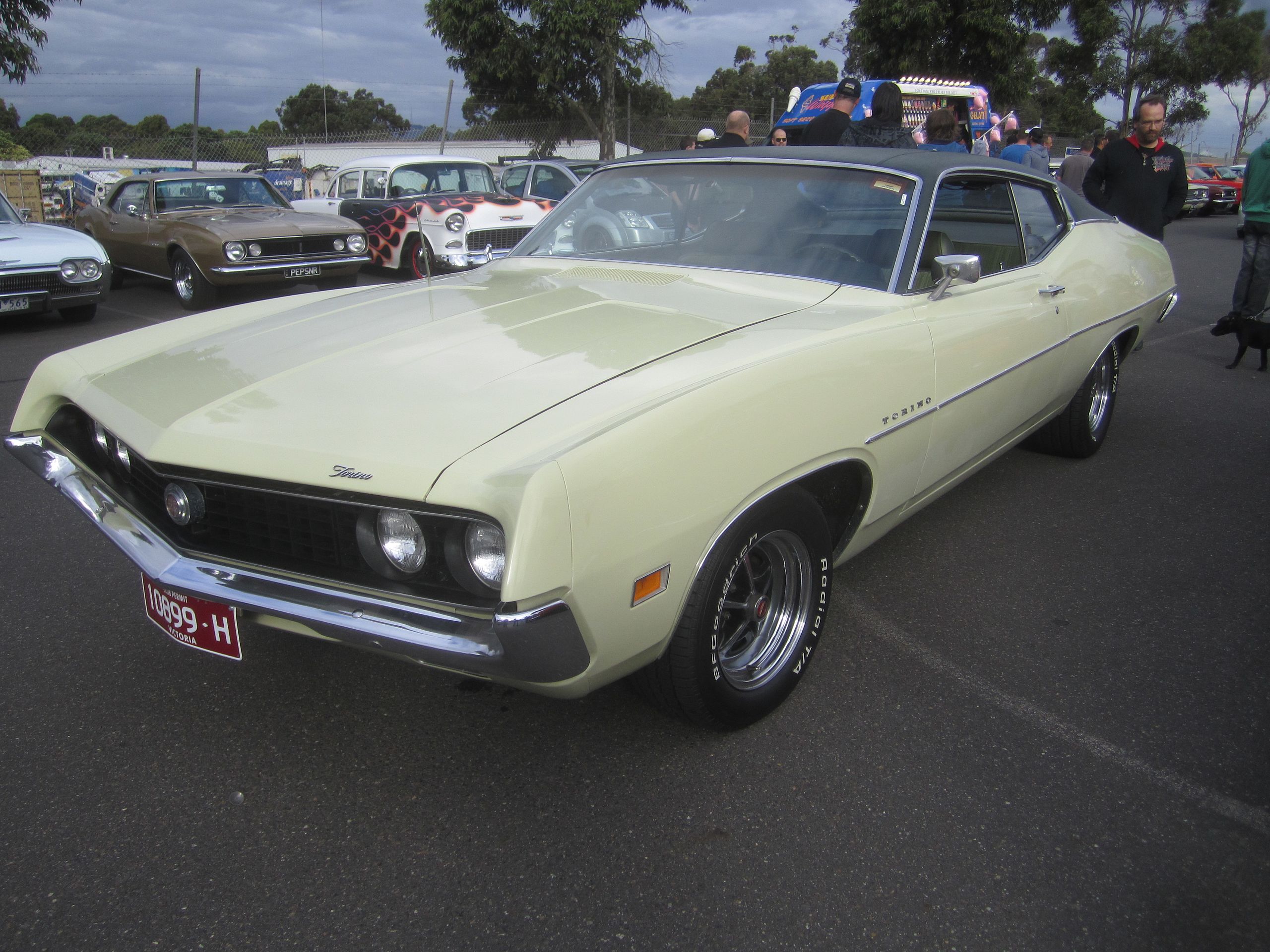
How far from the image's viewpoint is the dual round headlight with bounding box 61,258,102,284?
7.23m

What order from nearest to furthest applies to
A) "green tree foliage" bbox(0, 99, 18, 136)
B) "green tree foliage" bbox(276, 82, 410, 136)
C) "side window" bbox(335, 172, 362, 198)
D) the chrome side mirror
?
the chrome side mirror, "side window" bbox(335, 172, 362, 198), "green tree foliage" bbox(0, 99, 18, 136), "green tree foliage" bbox(276, 82, 410, 136)

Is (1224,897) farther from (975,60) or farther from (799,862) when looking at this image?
(975,60)

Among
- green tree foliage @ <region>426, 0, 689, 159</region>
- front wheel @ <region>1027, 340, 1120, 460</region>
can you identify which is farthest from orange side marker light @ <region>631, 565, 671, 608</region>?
green tree foliage @ <region>426, 0, 689, 159</region>

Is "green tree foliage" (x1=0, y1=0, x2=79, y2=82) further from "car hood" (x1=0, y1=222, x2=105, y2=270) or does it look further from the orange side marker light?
the orange side marker light

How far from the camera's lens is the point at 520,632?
5.15ft

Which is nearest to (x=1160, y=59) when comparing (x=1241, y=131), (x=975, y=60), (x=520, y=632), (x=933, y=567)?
(x=975, y=60)

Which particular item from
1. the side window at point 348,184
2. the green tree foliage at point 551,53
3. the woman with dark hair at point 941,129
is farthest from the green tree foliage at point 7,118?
the woman with dark hair at point 941,129

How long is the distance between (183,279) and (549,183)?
469 centimetres

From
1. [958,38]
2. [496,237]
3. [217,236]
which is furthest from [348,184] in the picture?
[958,38]

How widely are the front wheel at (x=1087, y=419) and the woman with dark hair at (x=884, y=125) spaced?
2004 millimetres

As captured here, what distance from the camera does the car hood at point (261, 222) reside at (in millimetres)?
8023

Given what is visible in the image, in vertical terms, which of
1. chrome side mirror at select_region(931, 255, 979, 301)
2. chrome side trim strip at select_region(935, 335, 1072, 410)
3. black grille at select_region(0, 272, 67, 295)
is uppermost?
chrome side mirror at select_region(931, 255, 979, 301)

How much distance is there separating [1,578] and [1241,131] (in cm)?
5442

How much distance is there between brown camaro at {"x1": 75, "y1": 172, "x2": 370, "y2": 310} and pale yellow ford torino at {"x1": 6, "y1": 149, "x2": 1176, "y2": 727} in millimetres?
5599
